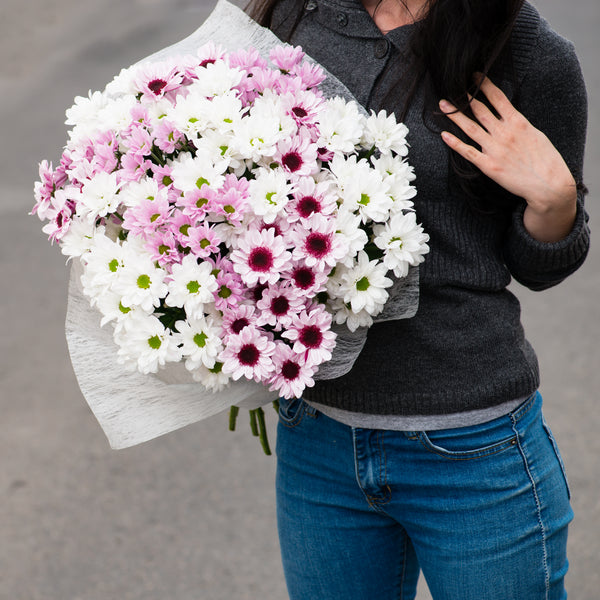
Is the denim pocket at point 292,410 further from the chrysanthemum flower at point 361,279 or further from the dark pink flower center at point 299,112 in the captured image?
the dark pink flower center at point 299,112

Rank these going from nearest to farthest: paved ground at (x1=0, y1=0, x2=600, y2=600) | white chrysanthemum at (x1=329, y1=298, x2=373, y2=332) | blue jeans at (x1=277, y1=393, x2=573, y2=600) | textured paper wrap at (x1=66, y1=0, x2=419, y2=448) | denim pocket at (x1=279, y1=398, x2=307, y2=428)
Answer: white chrysanthemum at (x1=329, y1=298, x2=373, y2=332) < textured paper wrap at (x1=66, y1=0, x2=419, y2=448) < blue jeans at (x1=277, y1=393, x2=573, y2=600) < denim pocket at (x1=279, y1=398, x2=307, y2=428) < paved ground at (x1=0, y1=0, x2=600, y2=600)

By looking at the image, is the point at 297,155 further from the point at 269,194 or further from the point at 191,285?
the point at 191,285

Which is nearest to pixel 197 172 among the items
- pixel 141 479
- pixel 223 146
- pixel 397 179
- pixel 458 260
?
pixel 223 146

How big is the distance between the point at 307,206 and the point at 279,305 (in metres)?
0.13

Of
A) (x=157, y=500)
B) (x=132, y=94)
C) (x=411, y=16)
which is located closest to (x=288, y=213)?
(x=132, y=94)

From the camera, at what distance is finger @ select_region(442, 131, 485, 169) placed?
1264 mm

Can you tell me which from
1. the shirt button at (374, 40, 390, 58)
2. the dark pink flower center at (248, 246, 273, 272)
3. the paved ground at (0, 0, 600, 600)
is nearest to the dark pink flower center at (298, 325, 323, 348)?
the dark pink flower center at (248, 246, 273, 272)

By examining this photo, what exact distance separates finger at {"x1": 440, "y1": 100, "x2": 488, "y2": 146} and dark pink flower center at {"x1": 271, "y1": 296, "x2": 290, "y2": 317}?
439 millimetres

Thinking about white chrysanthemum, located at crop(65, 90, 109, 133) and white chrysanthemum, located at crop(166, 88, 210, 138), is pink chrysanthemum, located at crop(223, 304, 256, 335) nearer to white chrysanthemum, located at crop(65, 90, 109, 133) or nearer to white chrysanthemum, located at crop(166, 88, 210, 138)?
white chrysanthemum, located at crop(166, 88, 210, 138)

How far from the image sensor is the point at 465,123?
129 cm

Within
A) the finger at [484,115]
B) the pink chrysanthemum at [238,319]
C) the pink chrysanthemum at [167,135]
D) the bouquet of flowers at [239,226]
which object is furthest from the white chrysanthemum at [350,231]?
the finger at [484,115]

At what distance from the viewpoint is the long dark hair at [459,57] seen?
1302mm

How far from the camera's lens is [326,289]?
1.10 m

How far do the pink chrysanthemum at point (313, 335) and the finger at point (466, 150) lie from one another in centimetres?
37
